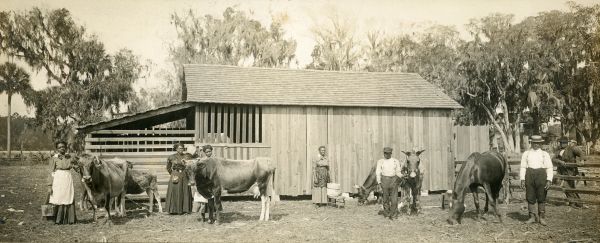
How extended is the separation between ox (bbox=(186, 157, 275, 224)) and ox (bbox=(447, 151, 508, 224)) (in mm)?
4356

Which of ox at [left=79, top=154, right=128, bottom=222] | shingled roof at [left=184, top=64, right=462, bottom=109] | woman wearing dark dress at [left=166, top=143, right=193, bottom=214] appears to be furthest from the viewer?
shingled roof at [left=184, top=64, right=462, bottom=109]

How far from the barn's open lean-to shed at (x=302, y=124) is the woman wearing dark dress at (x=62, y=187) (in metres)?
3.65

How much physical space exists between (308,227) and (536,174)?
537 centimetres

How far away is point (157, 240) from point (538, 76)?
92.6 feet

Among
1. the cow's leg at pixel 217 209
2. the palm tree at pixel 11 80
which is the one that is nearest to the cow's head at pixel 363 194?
the cow's leg at pixel 217 209

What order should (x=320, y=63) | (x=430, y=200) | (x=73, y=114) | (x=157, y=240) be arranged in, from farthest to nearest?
1. (x=320, y=63)
2. (x=73, y=114)
3. (x=430, y=200)
4. (x=157, y=240)

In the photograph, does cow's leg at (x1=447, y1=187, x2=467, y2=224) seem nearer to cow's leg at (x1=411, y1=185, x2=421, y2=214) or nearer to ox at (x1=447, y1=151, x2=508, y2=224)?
ox at (x1=447, y1=151, x2=508, y2=224)

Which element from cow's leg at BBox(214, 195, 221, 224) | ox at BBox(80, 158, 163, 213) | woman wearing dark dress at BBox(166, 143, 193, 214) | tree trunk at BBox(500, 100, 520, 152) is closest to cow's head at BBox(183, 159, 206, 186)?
cow's leg at BBox(214, 195, 221, 224)

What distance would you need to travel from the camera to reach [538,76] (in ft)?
96.1

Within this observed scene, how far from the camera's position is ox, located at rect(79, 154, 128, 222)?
9.73 meters

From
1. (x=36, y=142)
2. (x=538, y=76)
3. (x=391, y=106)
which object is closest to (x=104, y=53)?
(x=36, y=142)

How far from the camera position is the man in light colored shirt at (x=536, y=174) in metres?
10.2

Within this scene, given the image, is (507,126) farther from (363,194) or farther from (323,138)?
(363,194)

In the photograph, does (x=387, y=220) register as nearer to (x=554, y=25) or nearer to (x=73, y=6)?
(x=73, y=6)
